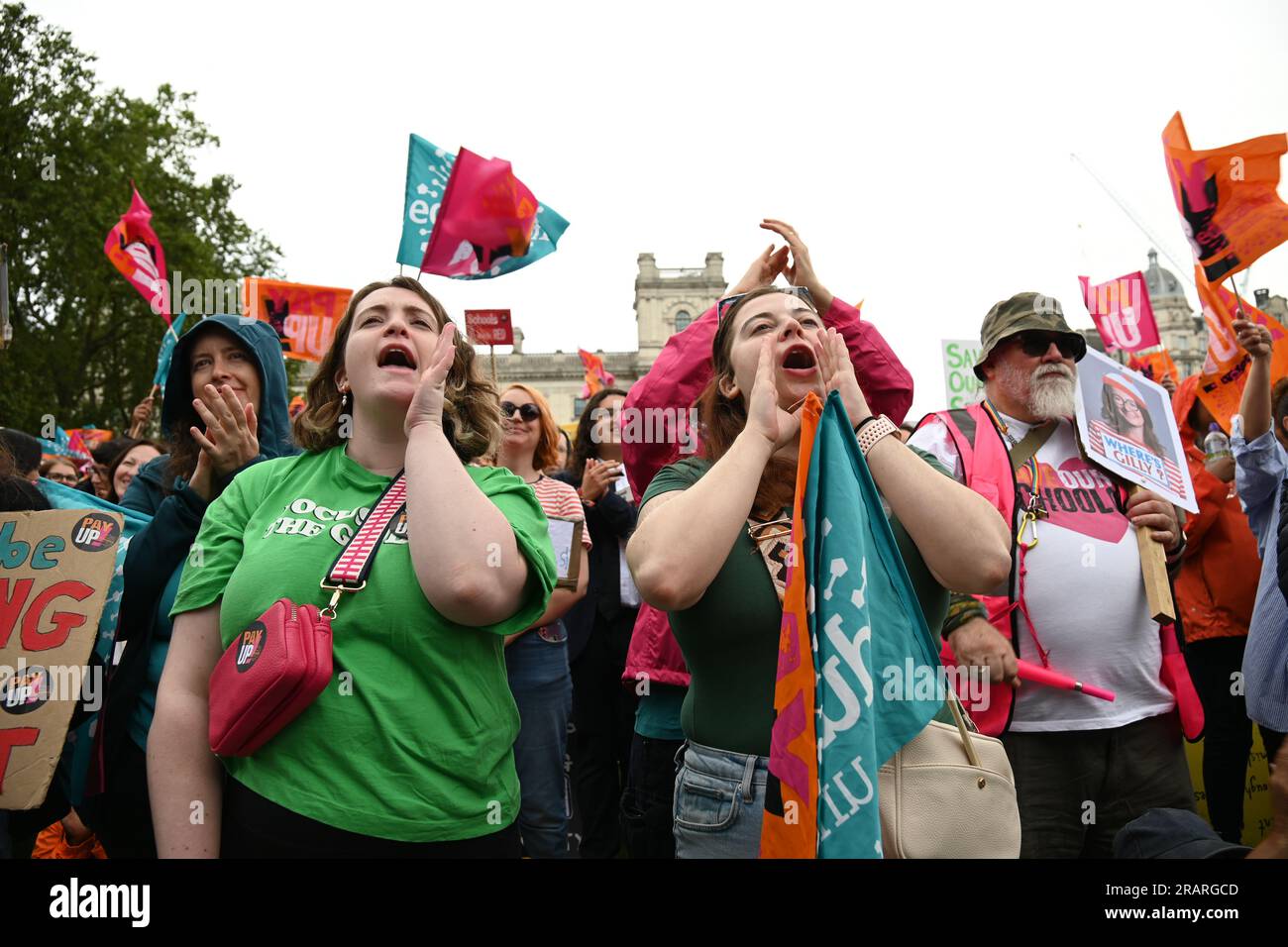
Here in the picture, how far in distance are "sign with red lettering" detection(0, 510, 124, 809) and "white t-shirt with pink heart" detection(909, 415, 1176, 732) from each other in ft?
7.99

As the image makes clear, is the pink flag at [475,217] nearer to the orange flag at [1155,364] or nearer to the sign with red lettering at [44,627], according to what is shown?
the sign with red lettering at [44,627]

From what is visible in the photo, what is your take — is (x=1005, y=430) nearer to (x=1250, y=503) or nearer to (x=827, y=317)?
(x=827, y=317)

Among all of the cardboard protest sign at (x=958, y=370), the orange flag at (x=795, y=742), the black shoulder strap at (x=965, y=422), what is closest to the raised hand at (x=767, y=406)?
the orange flag at (x=795, y=742)

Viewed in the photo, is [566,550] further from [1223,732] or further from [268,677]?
[1223,732]

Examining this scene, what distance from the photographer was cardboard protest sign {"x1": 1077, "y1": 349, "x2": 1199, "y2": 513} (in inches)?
125

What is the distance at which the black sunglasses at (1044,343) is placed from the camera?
10.9ft

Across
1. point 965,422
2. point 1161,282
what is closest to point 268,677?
point 965,422

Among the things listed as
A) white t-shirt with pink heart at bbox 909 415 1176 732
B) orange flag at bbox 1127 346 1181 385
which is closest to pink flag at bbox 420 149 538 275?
white t-shirt with pink heart at bbox 909 415 1176 732

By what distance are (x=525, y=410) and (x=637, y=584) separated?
2.85 meters

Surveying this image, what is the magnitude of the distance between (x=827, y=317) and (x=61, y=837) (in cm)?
355

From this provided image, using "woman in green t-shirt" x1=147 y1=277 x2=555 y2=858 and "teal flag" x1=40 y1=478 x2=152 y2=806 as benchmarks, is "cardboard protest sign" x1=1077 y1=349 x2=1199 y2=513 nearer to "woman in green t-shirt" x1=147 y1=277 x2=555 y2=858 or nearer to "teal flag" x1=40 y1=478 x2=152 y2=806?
"woman in green t-shirt" x1=147 y1=277 x2=555 y2=858

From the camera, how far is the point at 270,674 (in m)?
1.80

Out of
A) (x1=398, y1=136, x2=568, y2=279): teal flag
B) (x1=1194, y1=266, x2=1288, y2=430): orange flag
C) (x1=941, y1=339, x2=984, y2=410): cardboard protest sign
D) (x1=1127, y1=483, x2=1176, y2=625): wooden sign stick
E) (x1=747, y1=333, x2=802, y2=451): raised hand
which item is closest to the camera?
(x1=747, y1=333, x2=802, y2=451): raised hand

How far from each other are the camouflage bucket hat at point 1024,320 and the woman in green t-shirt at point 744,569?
142cm
